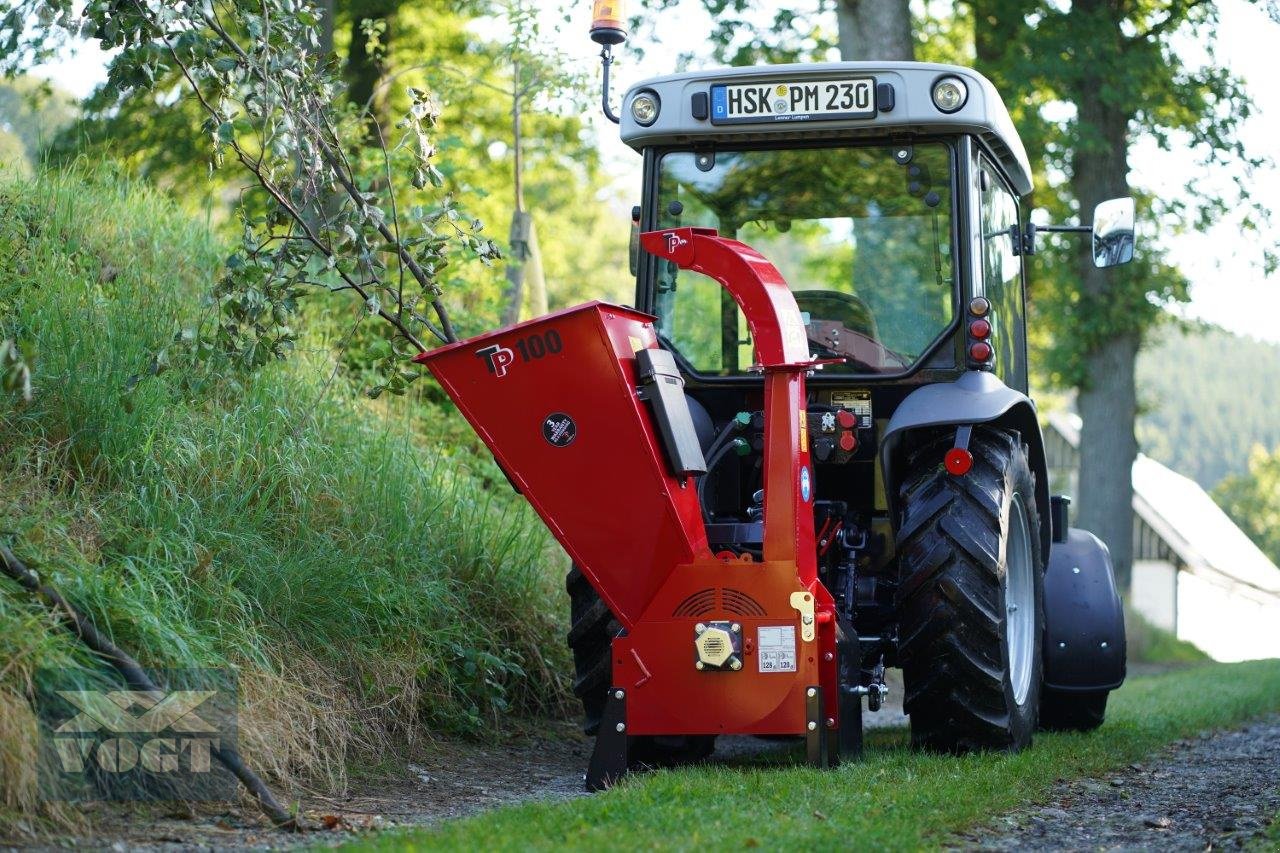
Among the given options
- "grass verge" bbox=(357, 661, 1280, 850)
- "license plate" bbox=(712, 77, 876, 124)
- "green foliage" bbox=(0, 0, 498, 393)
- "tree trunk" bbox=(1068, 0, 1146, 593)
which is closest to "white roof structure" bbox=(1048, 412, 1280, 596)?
"tree trunk" bbox=(1068, 0, 1146, 593)

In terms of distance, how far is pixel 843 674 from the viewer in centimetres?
550

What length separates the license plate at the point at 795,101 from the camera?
20.7 ft

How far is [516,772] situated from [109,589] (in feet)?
6.19

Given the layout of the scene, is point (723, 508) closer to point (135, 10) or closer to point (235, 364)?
point (235, 364)

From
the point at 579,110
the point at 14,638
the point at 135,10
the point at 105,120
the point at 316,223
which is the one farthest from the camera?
the point at 105,120

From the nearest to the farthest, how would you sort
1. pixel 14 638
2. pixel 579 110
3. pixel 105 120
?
pixel 14 638
pixel 579 110
pixel 105 120

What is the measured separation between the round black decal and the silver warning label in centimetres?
92

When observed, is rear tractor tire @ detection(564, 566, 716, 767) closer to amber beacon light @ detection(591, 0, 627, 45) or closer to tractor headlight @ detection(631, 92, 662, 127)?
tractor headlight @ detection(631, 92, 662, 127)

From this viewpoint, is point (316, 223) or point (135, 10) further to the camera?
point (316, 223)

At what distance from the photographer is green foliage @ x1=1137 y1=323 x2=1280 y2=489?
324ft

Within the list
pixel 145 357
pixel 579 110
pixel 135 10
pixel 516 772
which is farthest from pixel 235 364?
pixel 579 110

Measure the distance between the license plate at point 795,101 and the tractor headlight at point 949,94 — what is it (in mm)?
250

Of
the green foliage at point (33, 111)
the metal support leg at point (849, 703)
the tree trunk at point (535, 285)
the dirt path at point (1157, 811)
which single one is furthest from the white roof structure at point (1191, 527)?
the metal support leg at point (849, 703)

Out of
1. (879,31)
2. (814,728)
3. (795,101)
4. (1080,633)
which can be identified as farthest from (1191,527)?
(814,728)
